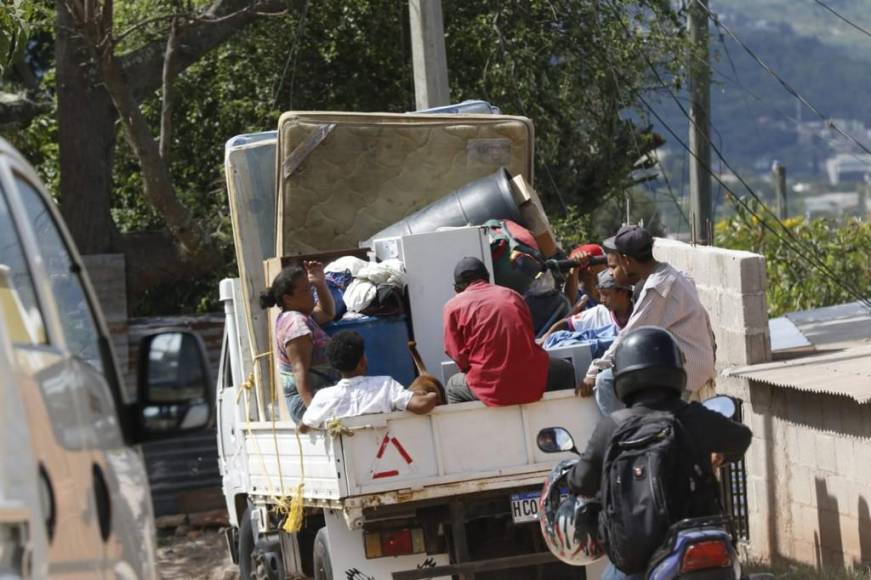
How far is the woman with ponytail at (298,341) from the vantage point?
28.2ft

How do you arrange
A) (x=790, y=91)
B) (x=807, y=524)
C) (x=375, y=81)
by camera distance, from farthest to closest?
1. (x=375, y=81)
2. (x=790, y=91)
3. (x=807, y=524)

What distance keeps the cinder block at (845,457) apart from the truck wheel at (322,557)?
10.3 feet

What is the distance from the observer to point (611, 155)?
17.4m

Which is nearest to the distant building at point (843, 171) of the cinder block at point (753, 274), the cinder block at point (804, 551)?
the cinder block at point (753, 274)

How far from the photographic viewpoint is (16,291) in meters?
3.68

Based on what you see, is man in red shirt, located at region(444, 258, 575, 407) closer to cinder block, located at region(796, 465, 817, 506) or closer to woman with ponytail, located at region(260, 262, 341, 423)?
woman with ponytail, located at region(260, 262, 341, 423)

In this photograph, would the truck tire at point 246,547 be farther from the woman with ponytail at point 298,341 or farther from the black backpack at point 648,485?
the black backpack at point 648,485

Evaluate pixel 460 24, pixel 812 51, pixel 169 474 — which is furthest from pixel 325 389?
pixel 812 51

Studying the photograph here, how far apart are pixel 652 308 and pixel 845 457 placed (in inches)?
81.5

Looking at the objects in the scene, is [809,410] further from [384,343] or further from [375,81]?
[375,81]

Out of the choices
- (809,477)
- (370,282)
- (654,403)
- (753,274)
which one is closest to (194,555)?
(370,282)

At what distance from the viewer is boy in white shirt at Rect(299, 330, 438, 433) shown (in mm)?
7793

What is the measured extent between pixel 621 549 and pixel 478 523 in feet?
11.3

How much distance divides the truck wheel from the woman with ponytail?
69cm
